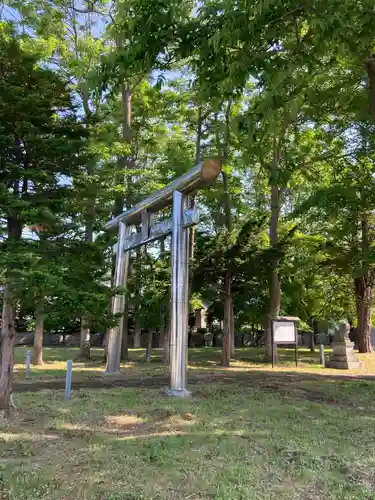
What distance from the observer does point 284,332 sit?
15.1 meters

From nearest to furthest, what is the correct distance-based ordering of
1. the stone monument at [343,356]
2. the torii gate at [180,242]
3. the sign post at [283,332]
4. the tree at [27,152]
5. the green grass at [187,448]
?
the green grass at [187,448] < the tree at [27,152] < the torii gate at [180,242] < the stone monument at [343,356] < the sign post at [283,332]

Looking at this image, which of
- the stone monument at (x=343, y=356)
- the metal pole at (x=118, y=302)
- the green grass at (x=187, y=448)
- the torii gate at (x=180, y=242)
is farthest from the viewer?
the stone monument at (x=343, y=356)

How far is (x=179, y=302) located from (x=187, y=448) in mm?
4284

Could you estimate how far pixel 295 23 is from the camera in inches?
217

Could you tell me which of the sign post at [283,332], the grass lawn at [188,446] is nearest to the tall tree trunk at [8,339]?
the grass lawn at [188,446]

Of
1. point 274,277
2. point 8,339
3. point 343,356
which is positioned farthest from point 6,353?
point 274,277

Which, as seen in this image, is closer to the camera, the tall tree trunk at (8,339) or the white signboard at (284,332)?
the tall tree trunk at (8,339)

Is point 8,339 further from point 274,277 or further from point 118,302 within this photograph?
point 274,277

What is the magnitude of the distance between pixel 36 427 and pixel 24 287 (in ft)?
6.57

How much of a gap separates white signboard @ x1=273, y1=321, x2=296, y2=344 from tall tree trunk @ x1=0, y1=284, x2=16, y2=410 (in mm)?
10049

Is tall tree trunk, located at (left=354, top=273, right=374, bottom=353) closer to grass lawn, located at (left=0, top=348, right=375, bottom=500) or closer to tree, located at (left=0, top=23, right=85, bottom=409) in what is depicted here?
grass lawn, located at (left=0, top=348, right=375, bottom=500)

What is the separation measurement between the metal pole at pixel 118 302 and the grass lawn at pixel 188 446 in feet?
10.1

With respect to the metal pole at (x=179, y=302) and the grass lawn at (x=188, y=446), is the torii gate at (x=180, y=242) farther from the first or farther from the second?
the grass lawn at (x=188, y=446)

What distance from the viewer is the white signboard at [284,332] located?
1491cm
